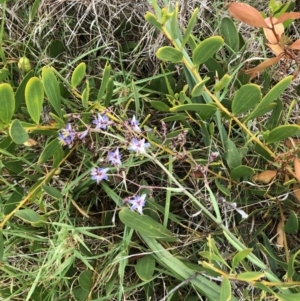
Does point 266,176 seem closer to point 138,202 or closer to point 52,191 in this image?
point 138,202

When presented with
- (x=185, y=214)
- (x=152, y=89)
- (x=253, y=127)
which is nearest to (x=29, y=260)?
(x=185, y=214)

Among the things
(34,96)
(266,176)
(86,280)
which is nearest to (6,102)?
(34,96)

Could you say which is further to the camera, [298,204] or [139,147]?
[298,204]

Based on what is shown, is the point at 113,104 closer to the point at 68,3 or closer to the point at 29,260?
the point at 68,3

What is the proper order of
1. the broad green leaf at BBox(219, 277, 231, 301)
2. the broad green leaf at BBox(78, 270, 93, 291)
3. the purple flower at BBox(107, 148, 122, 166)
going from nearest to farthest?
1. the broad green leaf at BBox(219, 277, 231, 301)
2. the purple flower at BBox(107, 148, 122, 166)
3. the broad green leaf at BBox(78, 270, 93, 291)

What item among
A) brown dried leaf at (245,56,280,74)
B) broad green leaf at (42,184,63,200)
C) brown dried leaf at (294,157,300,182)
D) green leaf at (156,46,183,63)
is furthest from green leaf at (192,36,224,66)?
broad green leaf at (42,184,63,200)

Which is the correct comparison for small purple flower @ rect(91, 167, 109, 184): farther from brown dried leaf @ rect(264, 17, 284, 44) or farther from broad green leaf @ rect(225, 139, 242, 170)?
brown dried leaf @ rect(264, 17, 284, 44)
